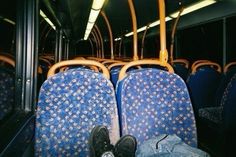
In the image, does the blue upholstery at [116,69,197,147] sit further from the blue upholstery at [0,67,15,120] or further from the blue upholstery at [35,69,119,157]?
the blue upholstery at [0,67,15,120]

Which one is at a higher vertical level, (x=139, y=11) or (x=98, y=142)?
(x=139, y=11)

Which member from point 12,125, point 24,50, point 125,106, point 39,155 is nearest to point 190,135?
point 125,106

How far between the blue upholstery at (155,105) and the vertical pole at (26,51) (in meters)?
0.72

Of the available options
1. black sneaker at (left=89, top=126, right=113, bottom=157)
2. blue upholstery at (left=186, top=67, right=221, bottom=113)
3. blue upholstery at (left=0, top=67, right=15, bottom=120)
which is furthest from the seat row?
blue upholstery at (left=186, top=67, right=221, bottom=113)

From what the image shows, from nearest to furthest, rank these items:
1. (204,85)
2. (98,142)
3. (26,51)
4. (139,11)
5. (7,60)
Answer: (98,142), (7,60), (26,51), (204,85), (139,11)

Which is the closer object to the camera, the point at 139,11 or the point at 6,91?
the point at 6,91

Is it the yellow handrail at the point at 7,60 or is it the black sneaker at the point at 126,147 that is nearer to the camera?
the black sneaker at the point at 126,147

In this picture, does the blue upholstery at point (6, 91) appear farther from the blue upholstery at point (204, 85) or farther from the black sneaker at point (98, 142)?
the blue upholstery at point (204, 85)

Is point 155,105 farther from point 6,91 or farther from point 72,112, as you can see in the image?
point 6,91

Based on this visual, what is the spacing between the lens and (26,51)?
1861mm

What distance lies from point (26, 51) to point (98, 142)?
0.95 metres

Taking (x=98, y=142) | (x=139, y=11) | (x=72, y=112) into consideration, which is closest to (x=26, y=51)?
(x=72, y=112)

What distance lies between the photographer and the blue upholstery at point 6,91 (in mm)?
1628

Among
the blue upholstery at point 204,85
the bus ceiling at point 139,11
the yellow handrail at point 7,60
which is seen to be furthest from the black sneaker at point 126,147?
the bus ceiling at point 139,11
